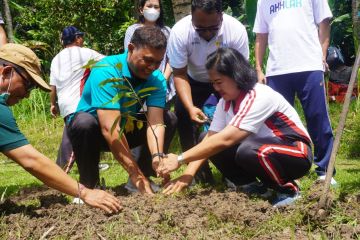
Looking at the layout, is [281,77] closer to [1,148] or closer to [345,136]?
[1,148]

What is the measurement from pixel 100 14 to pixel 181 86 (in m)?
7.61

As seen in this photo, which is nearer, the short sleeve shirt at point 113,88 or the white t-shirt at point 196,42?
the short sleeve shirt at point 113,88

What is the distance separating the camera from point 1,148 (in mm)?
3131

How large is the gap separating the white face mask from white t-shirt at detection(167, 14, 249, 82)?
808 mm

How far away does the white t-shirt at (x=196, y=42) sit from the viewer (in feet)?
15.4

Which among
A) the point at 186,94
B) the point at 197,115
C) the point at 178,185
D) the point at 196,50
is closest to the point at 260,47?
the point at 196,50

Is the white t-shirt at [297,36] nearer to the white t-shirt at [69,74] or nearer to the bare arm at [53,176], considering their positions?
the bare arm at [53,176]

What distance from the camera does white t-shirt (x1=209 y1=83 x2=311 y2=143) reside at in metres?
3.81

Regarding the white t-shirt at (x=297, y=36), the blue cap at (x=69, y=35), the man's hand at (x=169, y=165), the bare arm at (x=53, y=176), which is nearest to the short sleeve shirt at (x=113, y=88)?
the man's hand at (x=169, y=165)

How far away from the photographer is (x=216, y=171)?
5.57 m

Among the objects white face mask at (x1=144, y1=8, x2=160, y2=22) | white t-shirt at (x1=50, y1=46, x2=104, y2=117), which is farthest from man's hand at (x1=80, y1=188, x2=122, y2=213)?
white t-shirt at (x1=50, y1=46, x2=104, y2=117)

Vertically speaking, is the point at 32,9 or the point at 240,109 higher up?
the point at 240,109

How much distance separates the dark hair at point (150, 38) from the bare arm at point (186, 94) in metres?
0.74

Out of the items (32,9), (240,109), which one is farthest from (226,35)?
(32,9)
